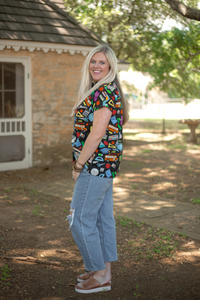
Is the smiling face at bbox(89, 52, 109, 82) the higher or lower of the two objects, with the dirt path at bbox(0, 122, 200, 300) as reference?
higher

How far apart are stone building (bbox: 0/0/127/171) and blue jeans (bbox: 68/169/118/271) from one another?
227 inches

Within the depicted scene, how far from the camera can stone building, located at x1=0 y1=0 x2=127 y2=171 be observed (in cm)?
834

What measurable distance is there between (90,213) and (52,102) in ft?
20.9

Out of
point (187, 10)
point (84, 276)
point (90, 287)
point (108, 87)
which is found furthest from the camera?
point (187, 10)

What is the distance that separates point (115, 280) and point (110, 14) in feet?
35.9

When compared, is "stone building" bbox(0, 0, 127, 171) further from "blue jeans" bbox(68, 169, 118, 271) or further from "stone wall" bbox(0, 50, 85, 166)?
"blue jeans" bbox(68, 169, 118, 271)

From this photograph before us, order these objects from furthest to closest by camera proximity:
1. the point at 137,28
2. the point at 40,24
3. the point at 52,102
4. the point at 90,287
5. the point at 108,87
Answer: the point at 137,28, the point at 52,102, the point at 40,24, the point at 90,287, the point at 108,87

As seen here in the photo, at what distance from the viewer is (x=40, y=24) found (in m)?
8.68

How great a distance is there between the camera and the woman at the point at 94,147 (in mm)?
2922

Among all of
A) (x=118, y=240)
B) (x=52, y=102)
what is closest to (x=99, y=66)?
(x=118, y=240)

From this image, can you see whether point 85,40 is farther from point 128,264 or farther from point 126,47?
point 128,264

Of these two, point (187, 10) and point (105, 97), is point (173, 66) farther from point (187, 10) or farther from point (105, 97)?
point (105, 97)

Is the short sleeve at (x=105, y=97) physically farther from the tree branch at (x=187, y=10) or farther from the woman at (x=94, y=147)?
the tree branch at (x=187, y=10)

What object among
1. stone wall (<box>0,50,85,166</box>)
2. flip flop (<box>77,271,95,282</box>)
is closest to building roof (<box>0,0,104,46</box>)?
stone wall (<box>0,50,85,166</box>)
